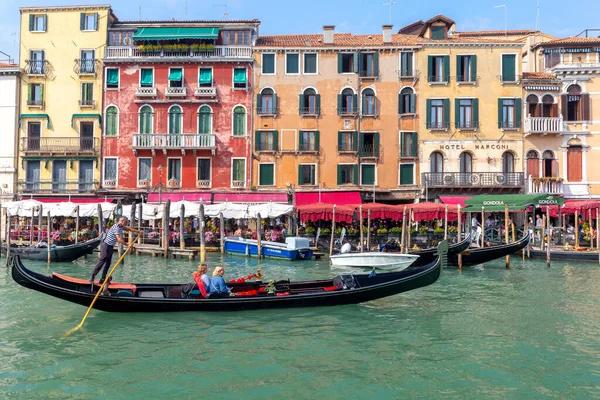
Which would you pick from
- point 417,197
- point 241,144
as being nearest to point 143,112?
point 241,144

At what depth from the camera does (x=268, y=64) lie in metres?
26.4

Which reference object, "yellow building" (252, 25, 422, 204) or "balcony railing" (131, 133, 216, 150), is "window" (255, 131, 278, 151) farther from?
"balcony railing" (131, 133, 216, 150)

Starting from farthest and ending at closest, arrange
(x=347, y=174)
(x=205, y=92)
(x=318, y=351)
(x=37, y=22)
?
(x=37, y=22)
(x=347, y=174)
(x=205, y=92)
(x=318, y=351)

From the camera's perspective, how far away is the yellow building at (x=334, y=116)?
1030 inches

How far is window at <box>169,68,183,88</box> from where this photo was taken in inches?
1027

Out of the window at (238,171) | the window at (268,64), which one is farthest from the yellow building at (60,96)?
the window at (268,64)

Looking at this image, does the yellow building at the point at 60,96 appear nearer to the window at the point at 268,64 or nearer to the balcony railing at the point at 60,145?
the balcony railing at the point at 60,145

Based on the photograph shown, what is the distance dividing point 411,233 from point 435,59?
9.34m

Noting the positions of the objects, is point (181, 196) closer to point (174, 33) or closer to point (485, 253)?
point (174, 33)

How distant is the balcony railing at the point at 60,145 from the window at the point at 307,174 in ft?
32.1

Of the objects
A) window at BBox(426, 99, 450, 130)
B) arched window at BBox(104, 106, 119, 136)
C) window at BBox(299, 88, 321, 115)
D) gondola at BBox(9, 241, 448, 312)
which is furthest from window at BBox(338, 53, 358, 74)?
gondola at BBox(9, 241, 448, 312)

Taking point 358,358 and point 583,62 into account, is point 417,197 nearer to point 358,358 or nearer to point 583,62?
point 583,62

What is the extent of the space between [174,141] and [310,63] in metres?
7.44

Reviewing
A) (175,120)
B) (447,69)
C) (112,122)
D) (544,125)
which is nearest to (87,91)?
(112,122)
